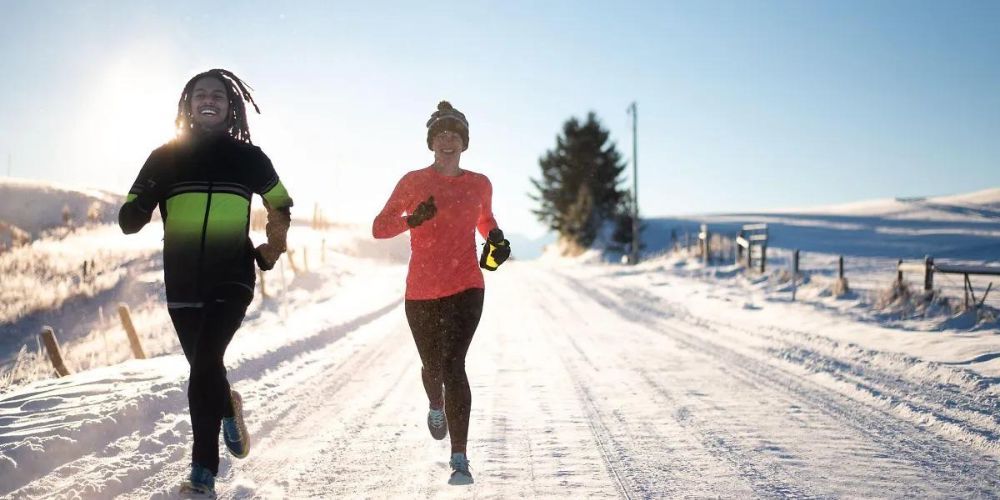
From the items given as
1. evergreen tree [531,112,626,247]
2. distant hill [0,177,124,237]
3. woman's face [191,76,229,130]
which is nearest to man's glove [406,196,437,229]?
woman's face [191,76,229,130]

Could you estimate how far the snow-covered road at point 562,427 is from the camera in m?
3.30

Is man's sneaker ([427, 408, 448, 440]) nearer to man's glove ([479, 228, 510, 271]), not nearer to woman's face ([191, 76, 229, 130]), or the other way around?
man's glove ([479, 228, 510, 271])

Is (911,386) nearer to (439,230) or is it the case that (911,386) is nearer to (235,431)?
(439,230)

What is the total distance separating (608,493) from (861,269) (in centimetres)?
2265

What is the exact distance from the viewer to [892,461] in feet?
12.0

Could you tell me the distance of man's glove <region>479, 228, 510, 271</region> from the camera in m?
3.59

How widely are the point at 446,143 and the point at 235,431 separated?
6.03ft

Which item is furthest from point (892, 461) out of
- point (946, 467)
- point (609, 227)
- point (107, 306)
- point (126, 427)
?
point (609, 227)

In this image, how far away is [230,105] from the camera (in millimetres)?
3225

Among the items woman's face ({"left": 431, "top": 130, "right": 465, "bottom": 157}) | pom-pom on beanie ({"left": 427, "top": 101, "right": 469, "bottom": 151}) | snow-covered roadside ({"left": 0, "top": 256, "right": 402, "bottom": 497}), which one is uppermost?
pom-pom on beanie ({"left": 427, "top": 101, "right": 469, "bottom": 151})

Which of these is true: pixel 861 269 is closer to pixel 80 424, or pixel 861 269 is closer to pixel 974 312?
pixel 974 312

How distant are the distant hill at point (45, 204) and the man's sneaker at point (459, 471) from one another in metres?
27.5

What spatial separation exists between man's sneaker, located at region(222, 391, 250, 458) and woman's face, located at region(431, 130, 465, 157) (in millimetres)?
1639

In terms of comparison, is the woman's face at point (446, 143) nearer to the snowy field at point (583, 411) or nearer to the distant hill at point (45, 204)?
the snowy field at point (583, 411)
